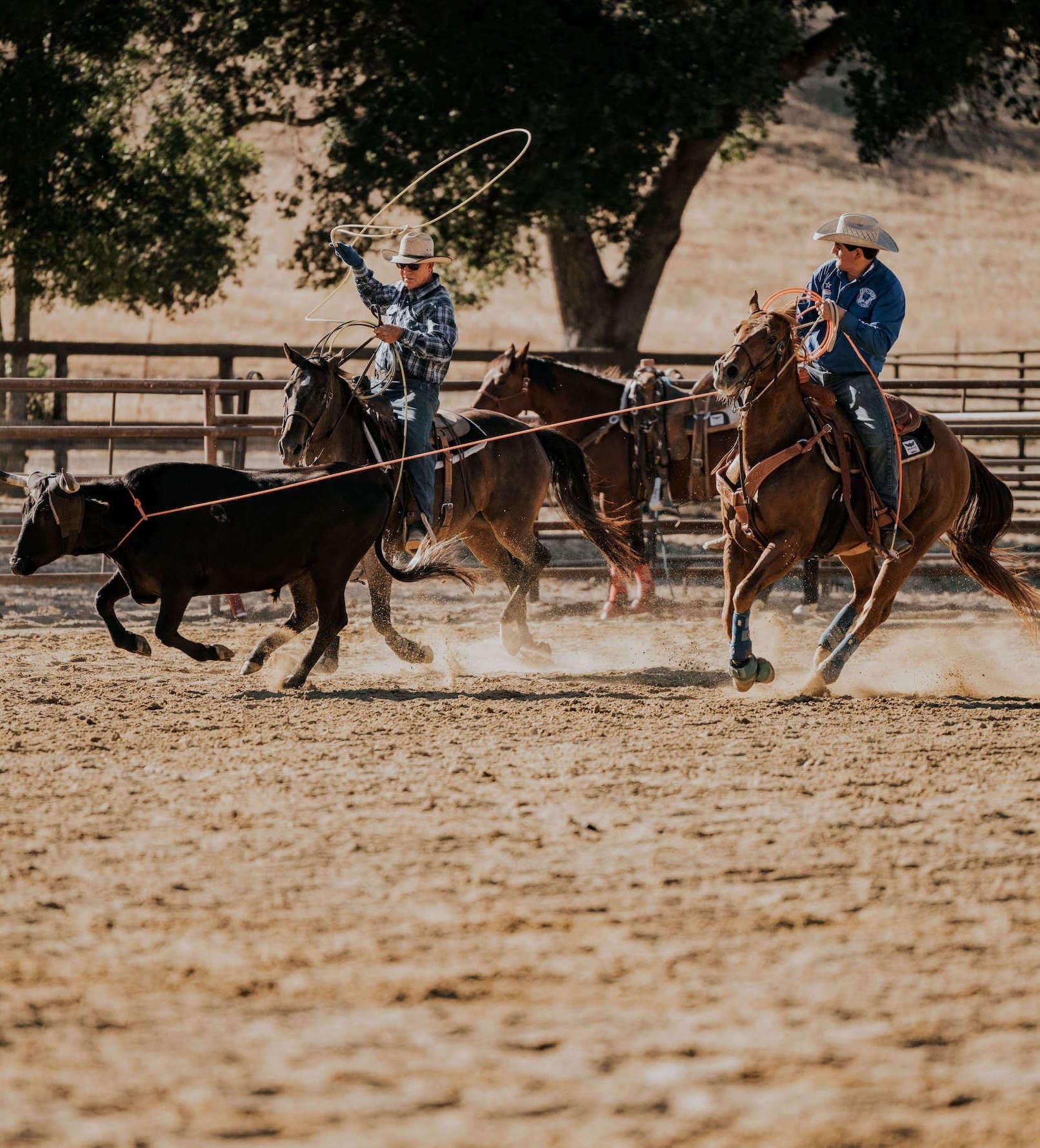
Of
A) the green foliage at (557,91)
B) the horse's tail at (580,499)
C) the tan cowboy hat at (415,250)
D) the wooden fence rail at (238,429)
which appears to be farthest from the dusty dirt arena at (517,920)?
the green foliage at (557,91)

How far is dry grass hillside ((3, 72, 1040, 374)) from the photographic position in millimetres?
41906

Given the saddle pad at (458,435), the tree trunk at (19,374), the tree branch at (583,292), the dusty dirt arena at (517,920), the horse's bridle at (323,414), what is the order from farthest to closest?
the tree branch at (583,292) < the tree trunk at (19,374) < the saddle pad at (458,435) < the horse's bridle at (323,414) < the dusty dirt arena at (517,920)

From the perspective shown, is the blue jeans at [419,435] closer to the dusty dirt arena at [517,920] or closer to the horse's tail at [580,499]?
the horse's tail at [580,499]

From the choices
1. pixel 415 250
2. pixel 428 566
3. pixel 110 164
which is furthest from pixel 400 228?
pixel 110 164

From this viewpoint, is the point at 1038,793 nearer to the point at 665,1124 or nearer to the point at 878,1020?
the point at 878,1020

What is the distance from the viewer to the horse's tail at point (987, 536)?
25.6 ft

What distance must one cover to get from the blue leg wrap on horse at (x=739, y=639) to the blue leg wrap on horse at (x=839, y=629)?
59 centimetres

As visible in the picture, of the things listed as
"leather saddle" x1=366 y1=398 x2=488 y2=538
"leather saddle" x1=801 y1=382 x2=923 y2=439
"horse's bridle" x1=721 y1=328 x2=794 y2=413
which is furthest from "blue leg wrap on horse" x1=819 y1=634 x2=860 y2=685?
"leather saddle" x1=366 y1=398 x2=488 y2=538

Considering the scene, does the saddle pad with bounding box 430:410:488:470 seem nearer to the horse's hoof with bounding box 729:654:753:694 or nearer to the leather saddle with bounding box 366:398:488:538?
the leather saddle with bounding box 366:398:488:538

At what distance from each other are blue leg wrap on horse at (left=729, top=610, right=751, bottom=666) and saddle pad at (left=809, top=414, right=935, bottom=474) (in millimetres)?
852

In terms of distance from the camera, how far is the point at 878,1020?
3016mm

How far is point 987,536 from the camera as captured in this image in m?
7.85

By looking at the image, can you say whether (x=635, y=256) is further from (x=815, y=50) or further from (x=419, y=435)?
(x=419, y=435)

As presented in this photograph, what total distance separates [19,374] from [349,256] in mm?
11313
